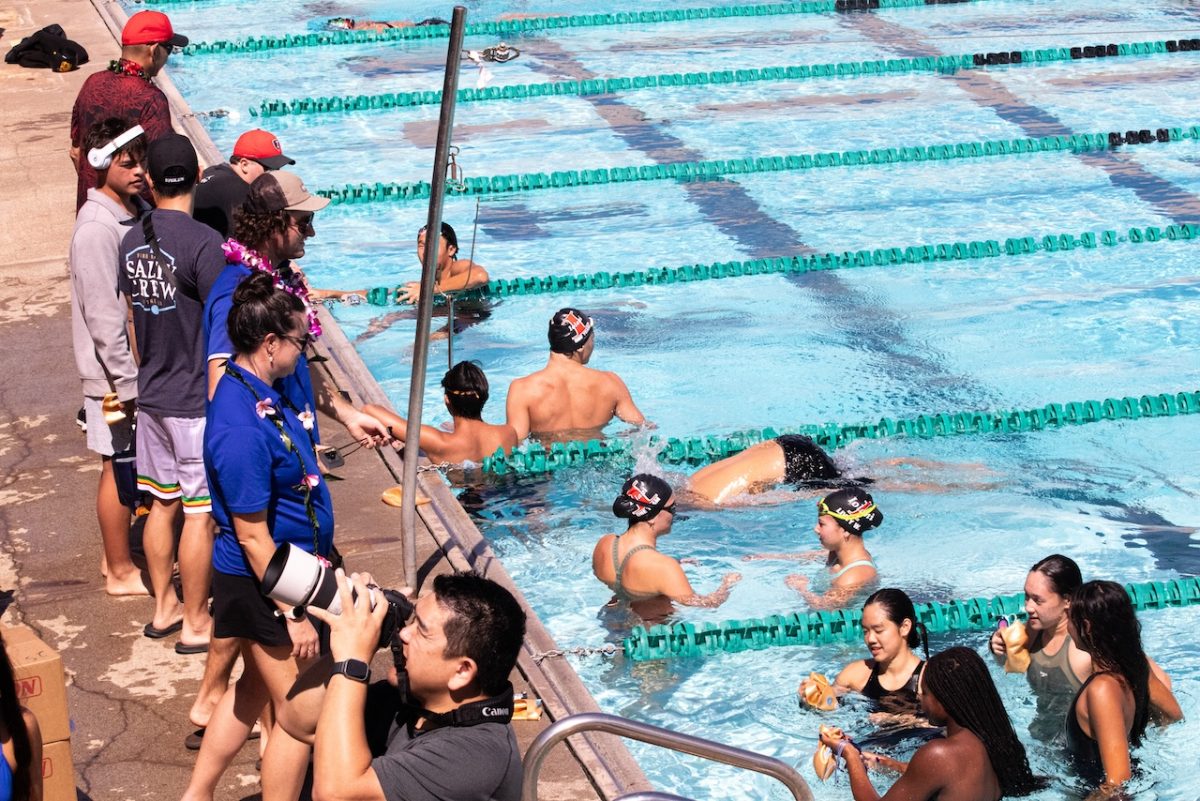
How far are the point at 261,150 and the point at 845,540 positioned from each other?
111 inches

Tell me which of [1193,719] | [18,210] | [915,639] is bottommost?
[1193,719]

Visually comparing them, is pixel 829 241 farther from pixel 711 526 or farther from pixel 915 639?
pixel 915 639

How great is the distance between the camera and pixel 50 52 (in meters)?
13.0

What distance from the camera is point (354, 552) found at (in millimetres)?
5238

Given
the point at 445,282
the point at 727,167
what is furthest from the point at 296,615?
the point at 727,167

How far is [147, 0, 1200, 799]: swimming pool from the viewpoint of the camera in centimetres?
636

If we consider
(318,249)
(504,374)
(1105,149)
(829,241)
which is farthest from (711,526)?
(1105,149)

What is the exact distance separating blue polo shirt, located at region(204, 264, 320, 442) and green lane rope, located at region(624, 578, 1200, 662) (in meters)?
2.12

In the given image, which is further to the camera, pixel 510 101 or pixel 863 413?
pixel 510 101

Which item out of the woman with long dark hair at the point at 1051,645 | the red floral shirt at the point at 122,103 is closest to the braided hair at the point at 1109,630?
the woman with long dark hair at the point at 1051,645

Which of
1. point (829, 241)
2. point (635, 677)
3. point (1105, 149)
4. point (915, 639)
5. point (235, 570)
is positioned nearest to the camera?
point (235, 570)

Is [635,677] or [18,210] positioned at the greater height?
[18,210]

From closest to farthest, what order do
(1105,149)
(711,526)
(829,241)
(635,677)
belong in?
(635,677), (711,526), (829,241), (1105,149)

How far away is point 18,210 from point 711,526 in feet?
17.0
